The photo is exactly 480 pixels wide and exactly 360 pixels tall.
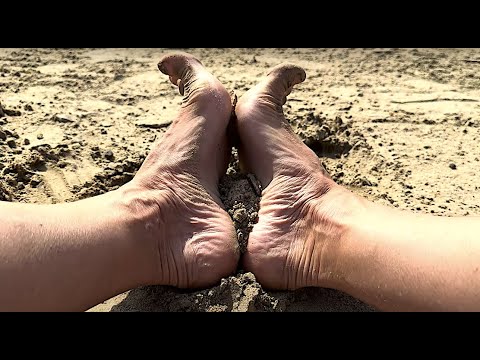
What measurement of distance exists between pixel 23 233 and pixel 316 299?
796 mm

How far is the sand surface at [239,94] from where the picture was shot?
5.76 feet

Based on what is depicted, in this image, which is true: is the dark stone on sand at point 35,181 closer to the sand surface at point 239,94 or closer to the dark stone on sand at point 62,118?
the sand surface at point 239,94

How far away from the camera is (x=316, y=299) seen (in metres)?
1.62

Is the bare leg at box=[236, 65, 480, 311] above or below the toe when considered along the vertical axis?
below

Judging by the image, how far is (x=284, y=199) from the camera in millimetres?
1720

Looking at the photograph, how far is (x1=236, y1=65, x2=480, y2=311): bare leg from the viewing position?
1.29m

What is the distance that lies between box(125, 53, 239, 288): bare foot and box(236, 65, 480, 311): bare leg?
0.09 m

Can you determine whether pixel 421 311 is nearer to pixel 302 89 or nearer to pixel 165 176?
pixel 165 176

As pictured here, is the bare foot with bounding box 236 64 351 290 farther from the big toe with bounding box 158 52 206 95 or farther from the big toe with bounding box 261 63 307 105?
the big toe with bounding box 158 52 206 95

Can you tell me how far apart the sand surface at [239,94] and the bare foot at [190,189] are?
6 cm

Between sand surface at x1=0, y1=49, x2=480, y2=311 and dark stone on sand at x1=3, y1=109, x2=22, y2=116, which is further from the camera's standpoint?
dark stone on sand at x1=3, y1=109, x2=22, y2=116

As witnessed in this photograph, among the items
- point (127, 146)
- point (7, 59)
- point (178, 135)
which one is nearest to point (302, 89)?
point (127, 146)

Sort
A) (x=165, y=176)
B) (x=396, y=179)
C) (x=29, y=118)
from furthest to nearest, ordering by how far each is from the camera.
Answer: (x=29, y=118)
(x=396, y=179)
(x=165, y=176)

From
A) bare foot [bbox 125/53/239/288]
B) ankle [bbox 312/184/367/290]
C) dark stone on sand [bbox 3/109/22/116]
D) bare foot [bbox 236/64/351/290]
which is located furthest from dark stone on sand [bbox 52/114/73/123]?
ankle [bbox 312/184/367/290]
